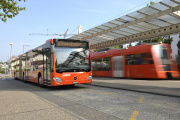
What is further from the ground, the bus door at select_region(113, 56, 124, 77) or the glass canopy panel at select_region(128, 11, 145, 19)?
the glass canopy panel at select_region(128, 11, 145, 19)

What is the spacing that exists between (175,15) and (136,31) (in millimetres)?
4563

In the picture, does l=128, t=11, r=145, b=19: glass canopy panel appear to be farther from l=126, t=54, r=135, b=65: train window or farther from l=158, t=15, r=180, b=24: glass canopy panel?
l=126, t=54, r=135, b=65: train window

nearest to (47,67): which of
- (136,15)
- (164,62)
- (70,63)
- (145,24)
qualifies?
(70,63)

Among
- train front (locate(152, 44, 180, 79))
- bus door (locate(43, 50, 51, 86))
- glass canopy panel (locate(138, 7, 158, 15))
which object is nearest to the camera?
bus door (locate(43, 50, 51, 86))

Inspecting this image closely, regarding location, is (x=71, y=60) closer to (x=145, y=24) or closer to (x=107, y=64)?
(x=145, y=24)

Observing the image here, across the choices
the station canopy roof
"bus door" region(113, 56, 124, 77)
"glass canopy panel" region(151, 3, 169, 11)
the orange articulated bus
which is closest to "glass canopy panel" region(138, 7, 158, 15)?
the station canopy roof

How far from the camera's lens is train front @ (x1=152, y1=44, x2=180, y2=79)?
14875 millimetres

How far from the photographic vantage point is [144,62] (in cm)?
1582

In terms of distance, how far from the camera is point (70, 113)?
16.0ft

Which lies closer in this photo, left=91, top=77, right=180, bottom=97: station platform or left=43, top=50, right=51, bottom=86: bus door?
left=91, top=77, right=180, bottom=97: station platform

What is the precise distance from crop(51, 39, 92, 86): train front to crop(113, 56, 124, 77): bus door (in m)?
8.69

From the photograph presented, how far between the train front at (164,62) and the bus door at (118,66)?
13.5ft

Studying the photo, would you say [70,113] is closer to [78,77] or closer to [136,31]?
[78,77]

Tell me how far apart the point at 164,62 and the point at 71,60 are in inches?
350
